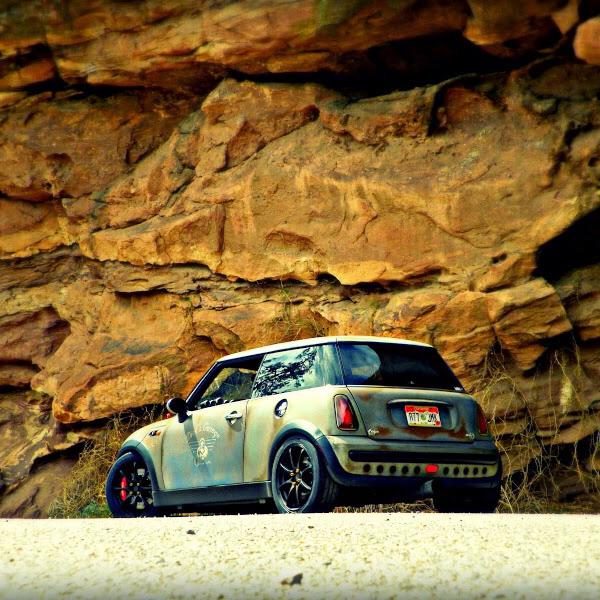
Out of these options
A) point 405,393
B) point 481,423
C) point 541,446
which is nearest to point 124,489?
point 405,393

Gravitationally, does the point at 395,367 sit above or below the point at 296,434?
above

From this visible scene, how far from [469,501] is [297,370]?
1813mm

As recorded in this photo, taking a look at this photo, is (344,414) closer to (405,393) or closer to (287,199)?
(405,393)

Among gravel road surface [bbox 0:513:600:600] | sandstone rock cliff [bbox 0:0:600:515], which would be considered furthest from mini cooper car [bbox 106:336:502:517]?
sandstone rock cliff [bbox 0:0:600:515]

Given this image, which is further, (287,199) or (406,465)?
(287,199)

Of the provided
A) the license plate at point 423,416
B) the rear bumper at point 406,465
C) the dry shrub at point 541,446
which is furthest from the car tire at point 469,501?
the dry shrub at point 541,446

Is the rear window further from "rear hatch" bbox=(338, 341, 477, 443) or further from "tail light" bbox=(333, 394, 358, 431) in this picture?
"tail light" bbox=(333, 394, 358, 431)

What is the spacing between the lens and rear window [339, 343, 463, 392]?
8.45 meters

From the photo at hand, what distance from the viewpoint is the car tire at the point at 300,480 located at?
311 inches

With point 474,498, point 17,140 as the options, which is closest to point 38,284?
point 17,140

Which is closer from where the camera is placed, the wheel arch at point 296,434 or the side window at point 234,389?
the wheel arch at point 296,434

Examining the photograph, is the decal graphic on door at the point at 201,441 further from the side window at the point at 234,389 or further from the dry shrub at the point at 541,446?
the dry shrub at the point at 541,446

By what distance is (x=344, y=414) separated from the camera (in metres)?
8.02

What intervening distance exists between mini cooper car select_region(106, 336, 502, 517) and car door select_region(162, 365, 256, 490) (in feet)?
0.04
